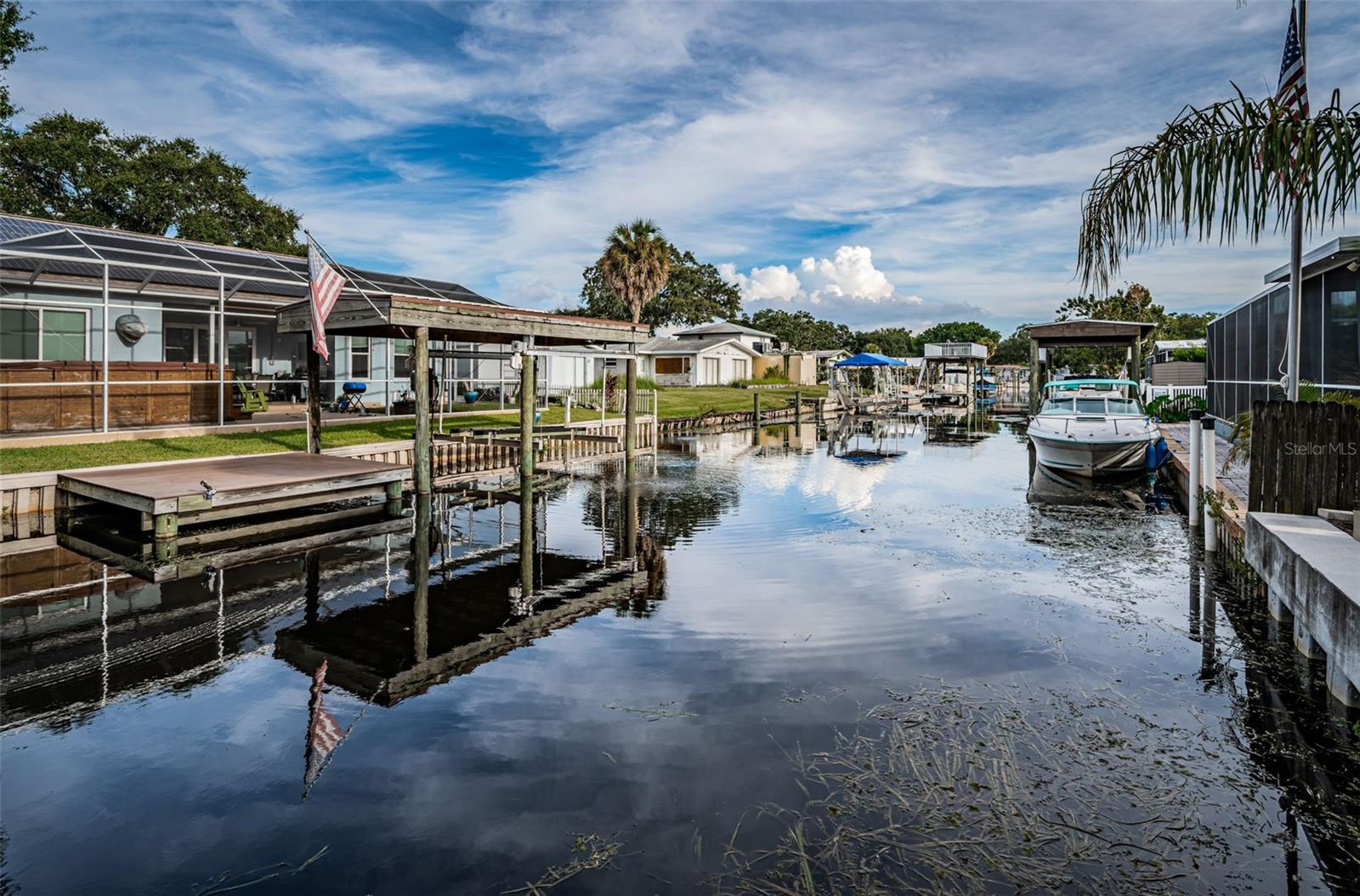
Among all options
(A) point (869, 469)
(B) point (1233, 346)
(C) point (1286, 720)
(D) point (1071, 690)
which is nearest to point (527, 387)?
(A) point (869, 469)

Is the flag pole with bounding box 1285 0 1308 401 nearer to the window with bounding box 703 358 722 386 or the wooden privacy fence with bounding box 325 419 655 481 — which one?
the wooden privacy fence with bounding box 325 419 655 481

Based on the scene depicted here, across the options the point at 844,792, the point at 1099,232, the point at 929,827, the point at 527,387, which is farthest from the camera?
the point at 527,387

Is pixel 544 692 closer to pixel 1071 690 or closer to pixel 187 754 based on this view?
pixel 187 754

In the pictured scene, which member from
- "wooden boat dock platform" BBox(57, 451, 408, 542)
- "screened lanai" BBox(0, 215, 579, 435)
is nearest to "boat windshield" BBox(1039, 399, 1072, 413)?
"screened lanai" BBox(0, 215, 579, 435)

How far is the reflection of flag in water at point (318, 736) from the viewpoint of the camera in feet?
15.8

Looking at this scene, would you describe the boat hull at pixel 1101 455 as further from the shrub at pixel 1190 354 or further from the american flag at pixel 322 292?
the shrub at pixel 1190 354

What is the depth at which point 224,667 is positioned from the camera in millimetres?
6473

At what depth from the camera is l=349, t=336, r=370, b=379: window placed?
24953 millimetres

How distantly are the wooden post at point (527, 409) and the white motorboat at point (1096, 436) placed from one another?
1159 cm

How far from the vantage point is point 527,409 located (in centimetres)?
1590

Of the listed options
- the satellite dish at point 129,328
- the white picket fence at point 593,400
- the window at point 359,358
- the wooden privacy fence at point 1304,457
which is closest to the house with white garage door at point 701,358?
the white picket fence at point 593,400

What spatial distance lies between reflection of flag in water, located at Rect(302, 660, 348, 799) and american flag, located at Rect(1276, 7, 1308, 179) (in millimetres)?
9785

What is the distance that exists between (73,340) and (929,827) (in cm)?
2142

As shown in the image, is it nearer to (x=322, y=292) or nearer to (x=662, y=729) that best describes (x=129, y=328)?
(x=322, y=292)
